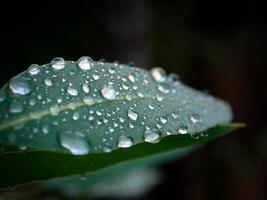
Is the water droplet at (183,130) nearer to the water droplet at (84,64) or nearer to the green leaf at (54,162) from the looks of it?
the green leaf at (54,162)

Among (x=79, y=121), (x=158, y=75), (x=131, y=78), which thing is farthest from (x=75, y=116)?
(x=158, y=75)

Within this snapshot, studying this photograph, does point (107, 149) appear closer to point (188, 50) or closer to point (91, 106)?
point (91, 106)

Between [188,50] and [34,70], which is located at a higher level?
[34,70]

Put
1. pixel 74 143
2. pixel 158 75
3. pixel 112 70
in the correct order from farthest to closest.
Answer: pixel 158 75 < pixel 112 70 < pixel 74 143

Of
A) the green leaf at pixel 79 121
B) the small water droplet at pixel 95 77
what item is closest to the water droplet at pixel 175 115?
the green leaf at pixel 79 121

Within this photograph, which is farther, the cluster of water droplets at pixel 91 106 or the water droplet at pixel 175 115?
the water droplet at pixel 175 115

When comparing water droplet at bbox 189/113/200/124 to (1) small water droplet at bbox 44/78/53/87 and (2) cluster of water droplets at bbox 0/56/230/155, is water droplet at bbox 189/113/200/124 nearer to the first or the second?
(2) cluster of water droplets at bbox 0/56/230/155

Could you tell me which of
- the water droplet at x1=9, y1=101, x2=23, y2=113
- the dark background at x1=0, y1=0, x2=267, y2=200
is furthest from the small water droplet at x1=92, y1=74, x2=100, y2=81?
the dark background at x1=0, y1=0, x2=267, y2=200
